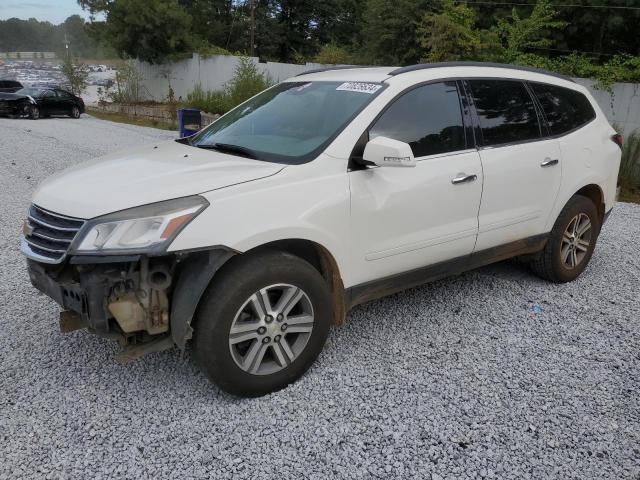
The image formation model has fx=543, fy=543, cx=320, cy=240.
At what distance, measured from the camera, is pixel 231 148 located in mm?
3547

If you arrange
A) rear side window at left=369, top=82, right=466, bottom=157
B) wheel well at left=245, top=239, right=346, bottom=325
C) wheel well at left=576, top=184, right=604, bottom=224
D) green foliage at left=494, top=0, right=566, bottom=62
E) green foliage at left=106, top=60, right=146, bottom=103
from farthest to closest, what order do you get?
green foliage at left=106, top=60, right=146, bottom=103, green foliage at left=494, top=0, right=566, bottom=62, wheel well at left=576, top=184, right=604, bottom=224, rear side window at left=369, top=82, right=466, bottom=157, wheel well at left=245, top=239, right=346, bottom=325

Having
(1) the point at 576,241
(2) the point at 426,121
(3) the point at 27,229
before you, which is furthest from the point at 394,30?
(3) the point at 27,229

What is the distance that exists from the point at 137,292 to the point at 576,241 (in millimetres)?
3824

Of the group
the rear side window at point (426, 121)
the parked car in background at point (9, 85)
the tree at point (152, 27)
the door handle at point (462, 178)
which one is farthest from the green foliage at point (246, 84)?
the door handle at point (462, 178)

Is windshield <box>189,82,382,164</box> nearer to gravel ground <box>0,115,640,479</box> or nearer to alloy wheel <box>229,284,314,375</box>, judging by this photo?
alloy wheel <box>229,284,314,375</box>

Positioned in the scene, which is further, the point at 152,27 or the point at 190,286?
the point at 152,27

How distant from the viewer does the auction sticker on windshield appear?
3.51 m

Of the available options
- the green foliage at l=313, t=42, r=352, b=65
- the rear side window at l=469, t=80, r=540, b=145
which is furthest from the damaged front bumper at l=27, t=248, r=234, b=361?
the green foliage at l=313, t=42, r=352, b=65

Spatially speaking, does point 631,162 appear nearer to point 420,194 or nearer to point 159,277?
point 420,194

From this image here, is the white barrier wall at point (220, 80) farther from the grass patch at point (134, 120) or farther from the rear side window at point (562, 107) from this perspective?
the rear side window at point (562, 107)

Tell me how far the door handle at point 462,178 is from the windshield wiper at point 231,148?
135cm

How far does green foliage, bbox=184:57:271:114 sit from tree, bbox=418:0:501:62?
6.83 meters

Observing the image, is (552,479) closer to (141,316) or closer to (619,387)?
(619,387)

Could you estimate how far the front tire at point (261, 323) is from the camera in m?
2.82
